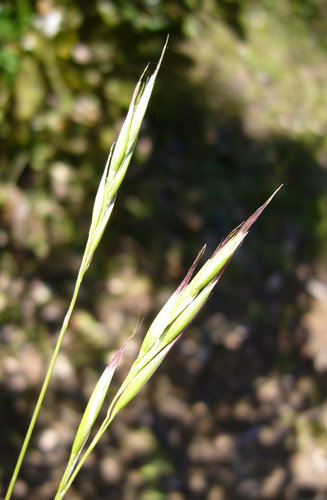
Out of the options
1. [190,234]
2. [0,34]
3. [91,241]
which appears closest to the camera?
[91,241]

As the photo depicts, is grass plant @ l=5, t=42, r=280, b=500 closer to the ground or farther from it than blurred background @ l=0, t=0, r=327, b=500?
farther from it

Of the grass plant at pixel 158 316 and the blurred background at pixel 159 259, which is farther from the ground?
the grass plant at pixel 158 316

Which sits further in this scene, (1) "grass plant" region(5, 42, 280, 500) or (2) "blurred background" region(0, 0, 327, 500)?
(2) "blurred background" region(0, 0, 327, 500)

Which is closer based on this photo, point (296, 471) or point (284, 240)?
point (296, 471)

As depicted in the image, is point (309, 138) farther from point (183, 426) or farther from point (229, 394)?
point (183, 426)

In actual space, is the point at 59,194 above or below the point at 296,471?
above

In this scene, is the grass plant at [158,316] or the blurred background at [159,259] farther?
the blurred background at [159,259]

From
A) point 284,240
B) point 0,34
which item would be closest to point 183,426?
point 284,240

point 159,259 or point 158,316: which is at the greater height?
point 158,316
